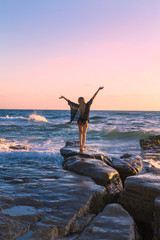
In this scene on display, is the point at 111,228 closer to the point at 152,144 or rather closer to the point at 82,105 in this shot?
the point at 82,105

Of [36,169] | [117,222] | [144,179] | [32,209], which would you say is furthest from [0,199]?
[144,179]

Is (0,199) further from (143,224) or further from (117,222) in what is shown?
(143,224)

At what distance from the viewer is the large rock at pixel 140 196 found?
3.01m

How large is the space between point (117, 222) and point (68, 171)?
2224 millimetres

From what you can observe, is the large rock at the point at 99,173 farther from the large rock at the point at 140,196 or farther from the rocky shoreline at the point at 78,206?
the large rock at the point at 140,196

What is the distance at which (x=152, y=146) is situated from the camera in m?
10.8

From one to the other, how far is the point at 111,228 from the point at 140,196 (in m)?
1.02

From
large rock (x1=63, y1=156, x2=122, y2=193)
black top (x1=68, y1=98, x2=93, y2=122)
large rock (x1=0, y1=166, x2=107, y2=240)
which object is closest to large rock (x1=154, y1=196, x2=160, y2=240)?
large rock (x1=0, y1=166, x2=107, y2=240)

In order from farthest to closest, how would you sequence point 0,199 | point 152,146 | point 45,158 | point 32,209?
point 152,146 → point 45,158 → point 0,199 → point 32,209

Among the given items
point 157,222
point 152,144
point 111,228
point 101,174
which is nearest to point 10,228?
point 111,228

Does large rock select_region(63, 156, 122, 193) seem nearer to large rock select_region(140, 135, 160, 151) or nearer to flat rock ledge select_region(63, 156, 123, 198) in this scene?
Result: flat rock ledge select_region(63, 156, 123, 198)

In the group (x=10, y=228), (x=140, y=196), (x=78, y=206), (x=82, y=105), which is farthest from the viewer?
(x=82, y=105)

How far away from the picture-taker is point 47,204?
9.27 feet

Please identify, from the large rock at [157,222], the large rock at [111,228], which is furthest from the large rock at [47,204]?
the large rock at [157,222]
